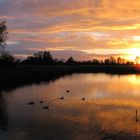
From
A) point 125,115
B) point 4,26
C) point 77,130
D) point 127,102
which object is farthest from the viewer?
point 4,26

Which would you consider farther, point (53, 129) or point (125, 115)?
point (125, 115)

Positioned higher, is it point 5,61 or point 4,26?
point 4,26

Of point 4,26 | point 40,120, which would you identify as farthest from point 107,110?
point 4,26

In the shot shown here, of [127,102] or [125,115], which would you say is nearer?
[125,115]

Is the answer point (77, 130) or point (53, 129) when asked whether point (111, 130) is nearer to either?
point (77, 130)

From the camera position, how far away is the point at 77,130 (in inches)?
664

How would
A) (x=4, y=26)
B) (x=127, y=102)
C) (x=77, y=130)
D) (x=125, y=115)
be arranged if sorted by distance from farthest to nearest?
(x=4, y=26), (x=127, y=102), (x=125, y=115), (x=77, y=130)

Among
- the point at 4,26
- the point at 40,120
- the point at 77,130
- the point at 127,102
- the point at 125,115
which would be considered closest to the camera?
the point at 77,130

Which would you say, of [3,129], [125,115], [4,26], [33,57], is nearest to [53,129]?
[3,129]

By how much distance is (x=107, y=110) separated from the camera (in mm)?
22922

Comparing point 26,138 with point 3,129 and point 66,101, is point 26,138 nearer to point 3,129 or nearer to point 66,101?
point 3,129

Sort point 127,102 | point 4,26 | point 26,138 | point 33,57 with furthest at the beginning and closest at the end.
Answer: point 33,57, point 4,26, point 127,102, point 26,138

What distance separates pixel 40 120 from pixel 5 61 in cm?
4305

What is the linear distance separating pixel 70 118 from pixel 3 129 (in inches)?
165
